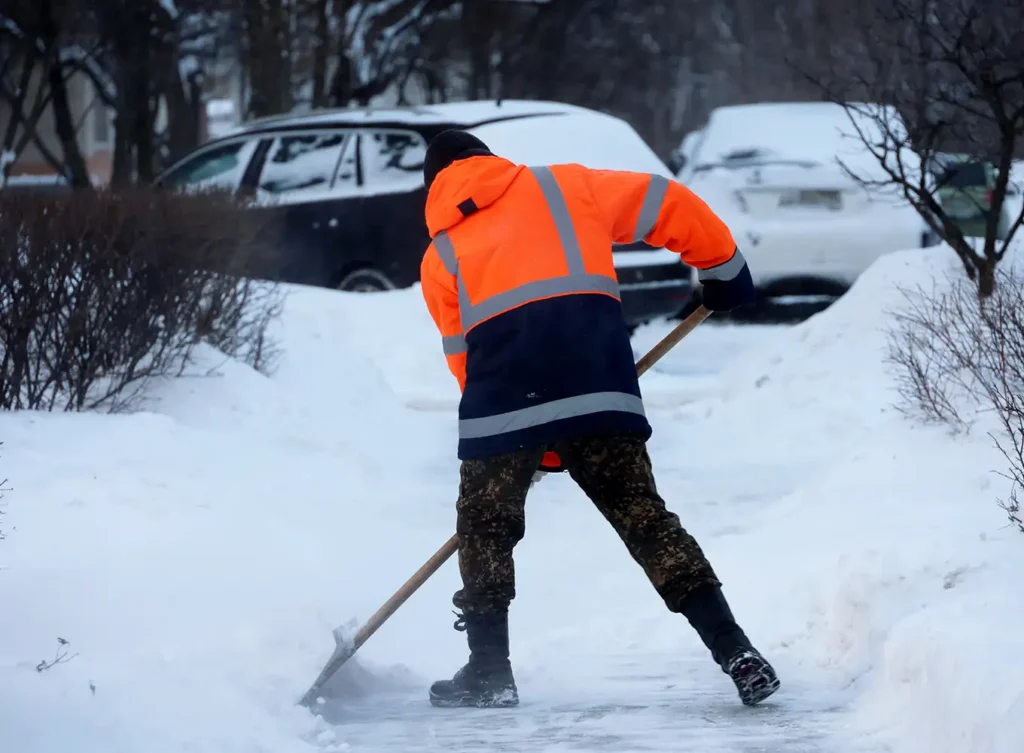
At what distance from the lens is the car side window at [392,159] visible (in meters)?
9.57

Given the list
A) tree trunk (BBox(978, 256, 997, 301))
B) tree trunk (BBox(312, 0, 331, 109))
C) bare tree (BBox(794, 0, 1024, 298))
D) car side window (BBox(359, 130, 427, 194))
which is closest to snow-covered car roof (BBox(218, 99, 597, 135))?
car side window (BBox(359, 130, 427, 194))

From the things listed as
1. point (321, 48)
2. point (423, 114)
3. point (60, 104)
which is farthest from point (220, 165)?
point (321, 48)

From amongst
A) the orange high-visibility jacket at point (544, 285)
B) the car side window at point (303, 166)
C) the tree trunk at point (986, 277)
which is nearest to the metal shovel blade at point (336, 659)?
the orange high-visibility jacket at point (544, 285)

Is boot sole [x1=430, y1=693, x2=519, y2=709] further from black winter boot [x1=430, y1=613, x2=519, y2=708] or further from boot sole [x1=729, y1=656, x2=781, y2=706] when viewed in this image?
boot sole [x1=729, y1=656, x2=781, y2=706]

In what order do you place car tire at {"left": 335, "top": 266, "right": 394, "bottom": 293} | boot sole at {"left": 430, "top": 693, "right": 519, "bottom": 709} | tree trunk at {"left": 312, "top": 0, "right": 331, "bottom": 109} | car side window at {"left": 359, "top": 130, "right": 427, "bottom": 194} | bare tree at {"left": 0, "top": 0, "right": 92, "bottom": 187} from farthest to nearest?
tree trunk at {"left": 312, "top": 0, "right": 331, "bottom": 109}, bare tree at {"left": 0, "top": 0, "right": 92, "bottom": 187}, car tire at {"left": 335, "top": 266, "right": 394, "bottom": 293}, car side window at {"left": 359, "top": 130, "right": 427, "bottom": 194}, boot sole at {"left": 430, "top": 693, "right": 519, "bottom": 709}

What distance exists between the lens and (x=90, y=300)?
607 centimetres

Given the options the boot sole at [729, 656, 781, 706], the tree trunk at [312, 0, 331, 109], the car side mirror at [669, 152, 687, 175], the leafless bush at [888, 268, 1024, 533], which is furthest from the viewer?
the tree trunk at [312, 0, 331, 109]

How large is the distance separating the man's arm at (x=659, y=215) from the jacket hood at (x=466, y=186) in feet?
0.76

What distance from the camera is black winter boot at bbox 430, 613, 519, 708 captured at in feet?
13.5

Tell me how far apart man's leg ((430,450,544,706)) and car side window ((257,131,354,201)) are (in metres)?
5.98

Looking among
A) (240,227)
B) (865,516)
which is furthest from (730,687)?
(240,227)

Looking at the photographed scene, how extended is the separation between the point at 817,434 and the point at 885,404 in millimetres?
361

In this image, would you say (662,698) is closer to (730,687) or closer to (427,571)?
(730,687)

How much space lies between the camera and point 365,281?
978cm
